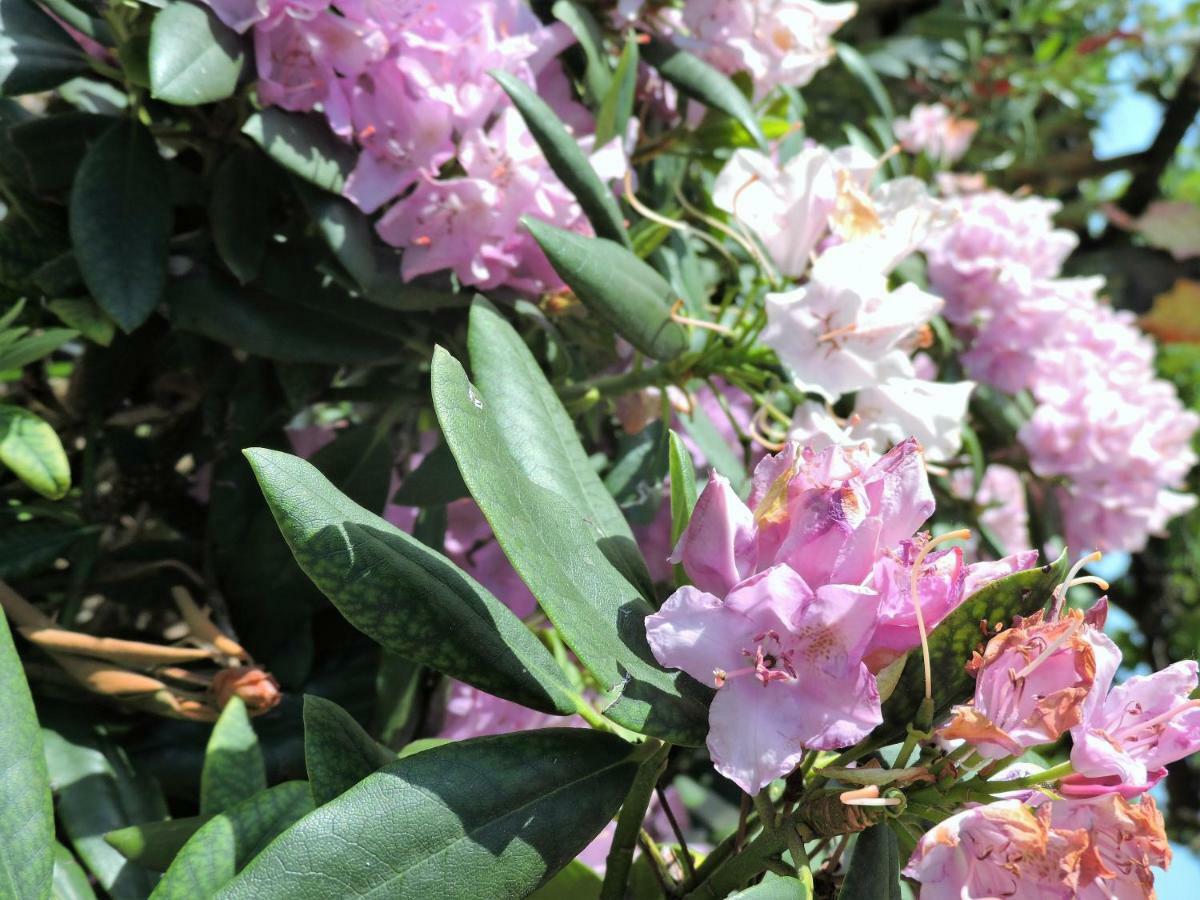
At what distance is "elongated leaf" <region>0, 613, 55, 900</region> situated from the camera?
573 mm

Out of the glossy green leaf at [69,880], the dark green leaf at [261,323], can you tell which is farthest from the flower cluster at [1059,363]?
the glossy green leaf at [69,880]

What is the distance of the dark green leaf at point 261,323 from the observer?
0.95 m

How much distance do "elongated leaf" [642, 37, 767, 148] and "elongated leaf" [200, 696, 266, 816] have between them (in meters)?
0.66

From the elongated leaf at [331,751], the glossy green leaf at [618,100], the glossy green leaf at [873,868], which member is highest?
the glossy green leaf at [618,100]

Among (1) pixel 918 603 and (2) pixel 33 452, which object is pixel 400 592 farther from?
(2) pixel 33 452

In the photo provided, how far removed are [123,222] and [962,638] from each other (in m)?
0.71

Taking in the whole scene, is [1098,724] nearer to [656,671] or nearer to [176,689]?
[656,671]

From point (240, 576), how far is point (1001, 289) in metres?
0.99

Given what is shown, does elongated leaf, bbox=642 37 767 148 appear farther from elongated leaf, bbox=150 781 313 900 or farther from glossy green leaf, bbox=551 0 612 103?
elongated leaf, bbox=150 781 313 900

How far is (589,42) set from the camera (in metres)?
1.00

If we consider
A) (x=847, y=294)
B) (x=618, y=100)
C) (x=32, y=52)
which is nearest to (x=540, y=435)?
(x=847, y=294)

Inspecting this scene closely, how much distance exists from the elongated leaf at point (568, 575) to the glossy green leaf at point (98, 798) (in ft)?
1.39

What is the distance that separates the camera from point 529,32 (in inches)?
38.4

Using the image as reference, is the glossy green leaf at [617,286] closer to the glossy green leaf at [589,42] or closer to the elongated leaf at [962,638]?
the glossy green leaf at [589,42]
